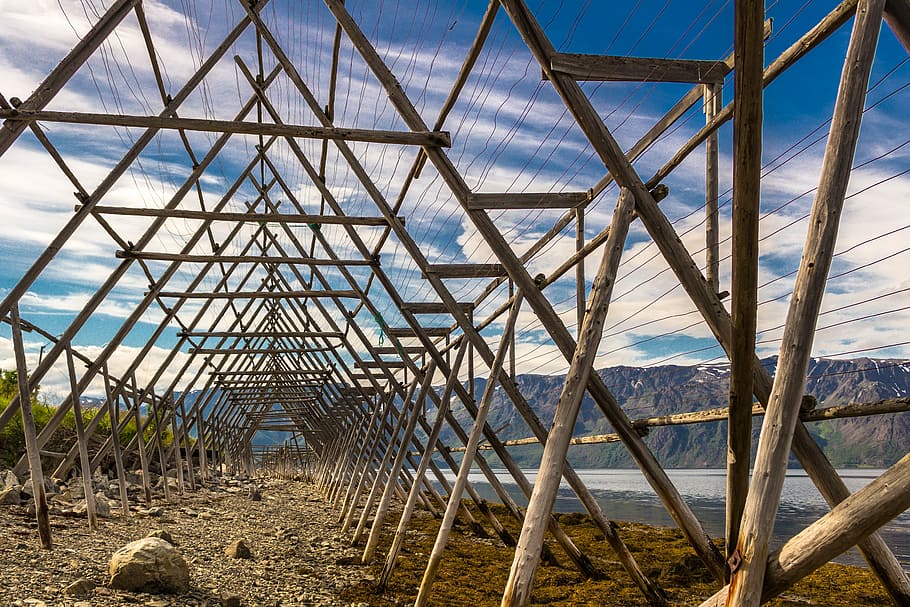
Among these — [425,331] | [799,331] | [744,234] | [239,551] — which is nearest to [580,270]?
[744,234]

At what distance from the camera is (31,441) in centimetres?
896

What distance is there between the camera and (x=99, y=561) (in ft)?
27.5

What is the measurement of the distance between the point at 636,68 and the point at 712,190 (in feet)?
3.51

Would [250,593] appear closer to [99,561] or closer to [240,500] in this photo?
[99,561]

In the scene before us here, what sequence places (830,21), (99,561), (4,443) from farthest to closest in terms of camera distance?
(4,443) < (99,561) < (830,21)

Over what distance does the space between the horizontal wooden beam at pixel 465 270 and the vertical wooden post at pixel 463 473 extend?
1.22 m

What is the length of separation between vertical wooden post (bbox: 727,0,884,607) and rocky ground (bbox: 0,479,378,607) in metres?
5.14

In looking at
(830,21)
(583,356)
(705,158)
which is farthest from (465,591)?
(830,21)

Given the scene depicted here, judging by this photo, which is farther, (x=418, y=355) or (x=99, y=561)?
(x=418, y=355)

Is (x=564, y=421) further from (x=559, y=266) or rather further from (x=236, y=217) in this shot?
(x=236, y=217)

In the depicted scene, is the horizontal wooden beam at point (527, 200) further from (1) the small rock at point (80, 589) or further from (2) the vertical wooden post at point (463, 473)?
(1) the small rock at point (80, 589)

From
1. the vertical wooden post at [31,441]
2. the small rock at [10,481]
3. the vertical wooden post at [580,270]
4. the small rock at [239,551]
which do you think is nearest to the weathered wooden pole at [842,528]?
the vertical wooden post at [580,270]

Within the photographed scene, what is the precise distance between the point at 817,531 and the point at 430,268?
6.32 m

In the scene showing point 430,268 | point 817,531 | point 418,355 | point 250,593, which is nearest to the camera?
point 817,531
